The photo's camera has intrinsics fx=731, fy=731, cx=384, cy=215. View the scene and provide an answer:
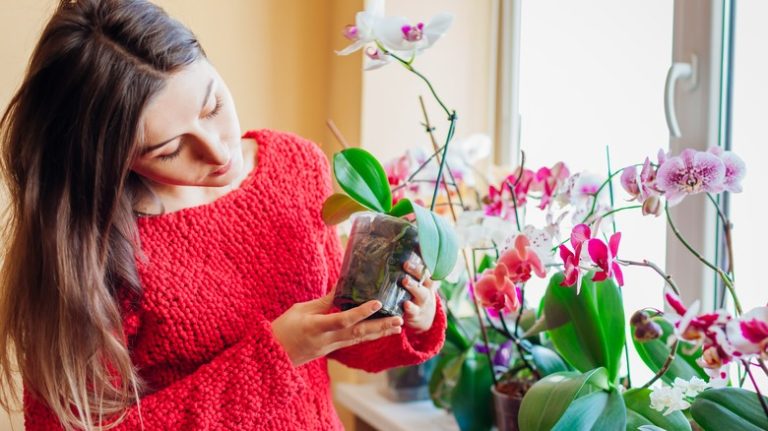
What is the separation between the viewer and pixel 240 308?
3.32ft

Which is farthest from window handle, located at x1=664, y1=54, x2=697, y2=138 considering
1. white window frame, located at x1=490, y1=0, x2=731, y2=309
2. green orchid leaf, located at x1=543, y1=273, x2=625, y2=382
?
green orchid leaf, located at x1=543, y1=273, x2=625, y2=382

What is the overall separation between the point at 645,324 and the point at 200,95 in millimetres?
552

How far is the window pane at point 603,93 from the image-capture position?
1.21m

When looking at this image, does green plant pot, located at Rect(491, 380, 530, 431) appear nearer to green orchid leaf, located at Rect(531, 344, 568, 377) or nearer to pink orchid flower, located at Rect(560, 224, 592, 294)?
green orchid leaf, located at Rect(531, 344, 568, 377)

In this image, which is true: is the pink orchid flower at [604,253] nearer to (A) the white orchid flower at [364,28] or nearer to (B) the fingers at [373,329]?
(B) the fingers at [373,329]

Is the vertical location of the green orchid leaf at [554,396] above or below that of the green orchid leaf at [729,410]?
below

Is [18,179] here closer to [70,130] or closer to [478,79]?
[70,130]

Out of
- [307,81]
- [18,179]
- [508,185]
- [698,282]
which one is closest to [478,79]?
[307,81]

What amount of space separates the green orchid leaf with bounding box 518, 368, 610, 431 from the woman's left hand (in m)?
0.17

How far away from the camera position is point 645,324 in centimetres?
71

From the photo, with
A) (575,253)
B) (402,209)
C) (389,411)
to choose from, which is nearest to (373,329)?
(402,209)

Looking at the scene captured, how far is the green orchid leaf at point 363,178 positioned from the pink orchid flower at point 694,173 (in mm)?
332

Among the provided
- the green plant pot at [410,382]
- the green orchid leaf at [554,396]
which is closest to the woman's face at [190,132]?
the green orchid leaf at [554,396]

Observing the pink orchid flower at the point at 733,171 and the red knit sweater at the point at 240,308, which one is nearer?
the pink orchid flower at the point at 733,171
